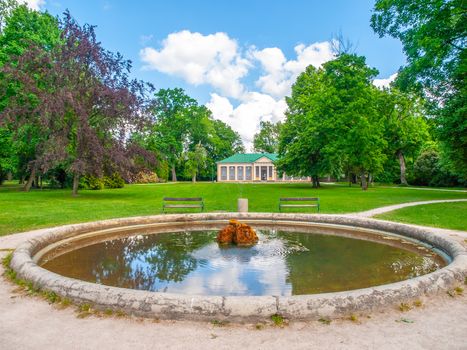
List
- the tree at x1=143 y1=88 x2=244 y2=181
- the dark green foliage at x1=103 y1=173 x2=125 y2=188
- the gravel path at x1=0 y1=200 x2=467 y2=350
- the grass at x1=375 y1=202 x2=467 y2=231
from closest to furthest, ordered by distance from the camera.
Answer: the gravel path at x1=0 y1=200 x2=467 y2=350 → the grass at x1=375 y1=202 x2=467 y2=231 → the dark green foliage at x1=103 y1=173 x2=125 y2=188 → the tree at x1=143 y1=88 x2=244 y2=181

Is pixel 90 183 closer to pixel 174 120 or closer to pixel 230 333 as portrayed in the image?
pixel 230 333


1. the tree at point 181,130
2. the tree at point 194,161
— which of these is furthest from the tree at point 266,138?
the tree at point 194,161

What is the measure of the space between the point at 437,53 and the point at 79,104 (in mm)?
21393

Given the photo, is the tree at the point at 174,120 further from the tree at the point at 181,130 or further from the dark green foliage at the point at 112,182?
the dark green foliage at the point at 112,182

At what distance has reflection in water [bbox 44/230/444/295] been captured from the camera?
17.7ft

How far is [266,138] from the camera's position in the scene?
88.8 m

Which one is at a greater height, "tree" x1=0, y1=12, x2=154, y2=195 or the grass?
"tree" x1=0, y1=12, x2=154, y2=195

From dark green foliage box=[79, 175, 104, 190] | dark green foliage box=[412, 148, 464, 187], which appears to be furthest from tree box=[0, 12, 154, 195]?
dark green foliage box=[412, 148, 464, 187]

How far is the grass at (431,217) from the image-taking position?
11.2m

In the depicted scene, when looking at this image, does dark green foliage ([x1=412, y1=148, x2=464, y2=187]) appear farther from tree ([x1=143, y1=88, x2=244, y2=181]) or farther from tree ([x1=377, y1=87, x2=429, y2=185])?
tree ([x1=143, y1=88, x2=244, y2=181])

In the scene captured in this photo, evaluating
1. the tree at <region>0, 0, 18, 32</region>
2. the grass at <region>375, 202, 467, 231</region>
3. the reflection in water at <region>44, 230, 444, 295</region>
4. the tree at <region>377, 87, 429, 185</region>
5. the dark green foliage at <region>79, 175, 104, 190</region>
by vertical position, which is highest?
the tree at <region>0, 0, 18, 32</region>

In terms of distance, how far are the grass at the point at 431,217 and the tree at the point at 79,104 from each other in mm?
16740

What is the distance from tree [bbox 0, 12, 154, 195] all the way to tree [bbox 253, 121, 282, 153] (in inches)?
2549

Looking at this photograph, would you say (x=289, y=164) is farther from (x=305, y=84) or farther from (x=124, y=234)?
(x=124, y=234)
